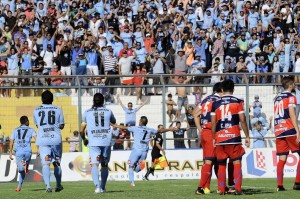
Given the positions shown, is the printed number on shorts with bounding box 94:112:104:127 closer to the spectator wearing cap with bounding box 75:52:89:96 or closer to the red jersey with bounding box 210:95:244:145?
the red jersey with bounding box 210:95:244:145

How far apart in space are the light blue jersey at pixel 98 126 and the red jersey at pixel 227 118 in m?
3.14

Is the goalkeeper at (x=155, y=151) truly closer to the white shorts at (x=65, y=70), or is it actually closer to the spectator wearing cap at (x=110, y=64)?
the spectator wearing cap at (x=110, y=64)

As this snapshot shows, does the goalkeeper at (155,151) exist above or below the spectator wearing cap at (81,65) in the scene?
below

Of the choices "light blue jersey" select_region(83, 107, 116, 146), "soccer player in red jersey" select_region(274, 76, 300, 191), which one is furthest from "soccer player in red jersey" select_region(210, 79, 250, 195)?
"light blue jersey" select_region(83, 107, 116, 146)

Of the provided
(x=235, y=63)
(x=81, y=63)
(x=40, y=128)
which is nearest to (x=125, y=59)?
(x=81, y=63)

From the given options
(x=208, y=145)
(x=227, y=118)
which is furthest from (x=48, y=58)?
(x=227, y=118)

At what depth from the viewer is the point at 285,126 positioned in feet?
65.7

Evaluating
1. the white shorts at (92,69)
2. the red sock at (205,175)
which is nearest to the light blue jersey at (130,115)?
the white shorts at (92,69)

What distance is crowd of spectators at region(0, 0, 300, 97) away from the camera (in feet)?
120

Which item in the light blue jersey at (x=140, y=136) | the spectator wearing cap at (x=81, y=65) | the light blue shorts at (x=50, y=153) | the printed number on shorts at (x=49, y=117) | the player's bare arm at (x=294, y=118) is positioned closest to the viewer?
the player's bare arm at (x=294, y=118)

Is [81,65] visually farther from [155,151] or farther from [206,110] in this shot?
[206,110]

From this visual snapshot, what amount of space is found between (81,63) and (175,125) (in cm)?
560

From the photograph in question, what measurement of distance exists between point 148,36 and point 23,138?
576 inches

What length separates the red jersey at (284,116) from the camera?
1986cm
